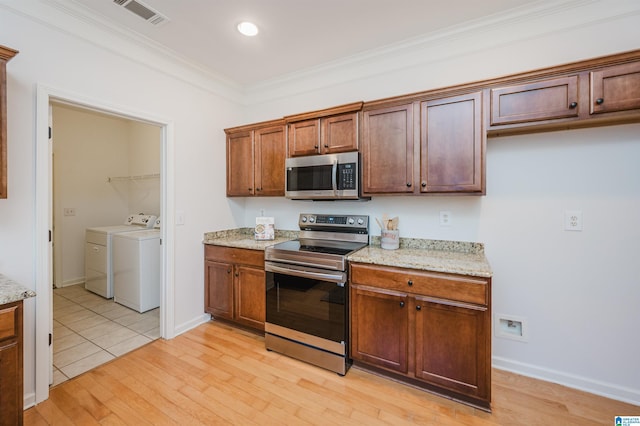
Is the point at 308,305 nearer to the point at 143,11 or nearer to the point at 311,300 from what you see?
the point at 311,300

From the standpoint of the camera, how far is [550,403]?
1799mm

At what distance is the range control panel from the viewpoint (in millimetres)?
2648

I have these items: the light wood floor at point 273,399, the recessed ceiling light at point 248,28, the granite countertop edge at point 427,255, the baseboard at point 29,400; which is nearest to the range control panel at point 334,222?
the granite countertop edge at point 427,255

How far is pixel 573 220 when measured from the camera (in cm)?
195

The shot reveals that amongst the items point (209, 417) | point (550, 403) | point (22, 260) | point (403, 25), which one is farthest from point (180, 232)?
point (550, 403)

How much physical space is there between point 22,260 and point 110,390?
1077 millimetres

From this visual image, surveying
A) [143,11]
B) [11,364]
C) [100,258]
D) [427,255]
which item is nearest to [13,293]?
[11,364]

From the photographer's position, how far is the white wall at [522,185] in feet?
5.87

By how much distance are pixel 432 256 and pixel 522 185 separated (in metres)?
0.89

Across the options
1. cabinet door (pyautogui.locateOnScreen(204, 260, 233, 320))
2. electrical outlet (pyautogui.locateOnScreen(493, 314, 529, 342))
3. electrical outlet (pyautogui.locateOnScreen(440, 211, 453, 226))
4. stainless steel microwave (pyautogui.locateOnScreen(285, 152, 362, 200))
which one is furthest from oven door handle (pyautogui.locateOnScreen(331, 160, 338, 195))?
electrical outlet (pyautogui.locateOnScreen(493, 314, 529, 342))

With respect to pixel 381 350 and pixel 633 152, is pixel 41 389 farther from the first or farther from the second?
Result: pixel 633 152

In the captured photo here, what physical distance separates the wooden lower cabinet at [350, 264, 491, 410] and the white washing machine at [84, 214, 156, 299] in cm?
347

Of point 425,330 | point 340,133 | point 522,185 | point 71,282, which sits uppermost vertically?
point 340,133

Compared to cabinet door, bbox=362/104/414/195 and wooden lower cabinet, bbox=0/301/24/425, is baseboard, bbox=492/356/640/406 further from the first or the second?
wooden lower cabinet, bbox=0/301/24/425
